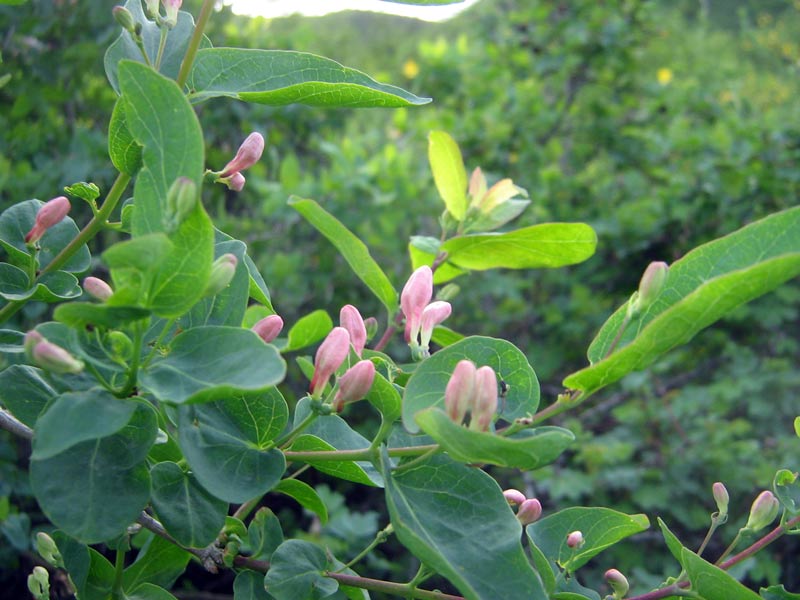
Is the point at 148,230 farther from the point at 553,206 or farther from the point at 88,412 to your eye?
the point at 553,206

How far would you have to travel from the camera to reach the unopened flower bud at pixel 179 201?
52 centimetres

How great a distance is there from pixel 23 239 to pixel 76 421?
0.34 meters

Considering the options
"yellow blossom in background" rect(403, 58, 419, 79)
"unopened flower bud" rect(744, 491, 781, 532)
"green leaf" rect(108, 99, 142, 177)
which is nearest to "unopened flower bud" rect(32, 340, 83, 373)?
"green leaf" rect(108, 99, 142, 177)

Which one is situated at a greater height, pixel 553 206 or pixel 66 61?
pixel 66 61

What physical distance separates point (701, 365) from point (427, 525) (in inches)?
95.7

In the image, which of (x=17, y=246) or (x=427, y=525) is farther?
(x=17, y=246)

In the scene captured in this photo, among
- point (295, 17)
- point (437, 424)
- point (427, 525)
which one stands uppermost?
point (437, 424)

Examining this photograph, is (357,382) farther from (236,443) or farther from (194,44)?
(194,44)

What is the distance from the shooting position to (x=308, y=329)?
3.12ft

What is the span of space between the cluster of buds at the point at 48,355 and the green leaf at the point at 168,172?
7 centimetres

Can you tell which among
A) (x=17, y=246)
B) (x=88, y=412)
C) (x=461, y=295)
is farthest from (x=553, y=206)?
(x=88, y=412)

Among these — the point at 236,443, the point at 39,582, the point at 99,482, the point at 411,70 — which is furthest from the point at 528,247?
the point at 411,70

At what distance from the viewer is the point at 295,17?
13.3ft

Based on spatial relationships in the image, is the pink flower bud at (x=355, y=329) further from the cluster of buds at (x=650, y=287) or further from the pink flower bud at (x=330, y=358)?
the cluster of buds at (x=650, y=287)
